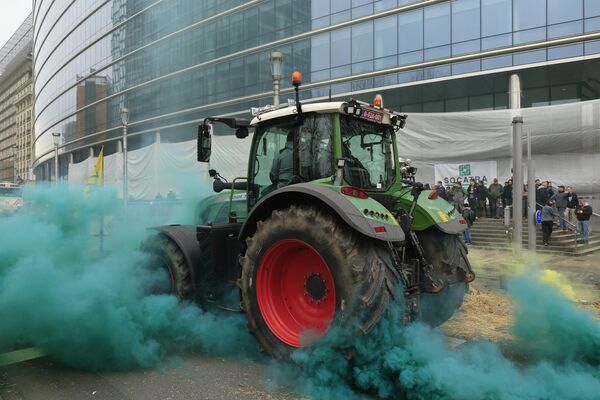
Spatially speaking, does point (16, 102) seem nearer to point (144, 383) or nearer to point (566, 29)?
point (566, 29)

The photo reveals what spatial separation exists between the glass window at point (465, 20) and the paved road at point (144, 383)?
776 inches

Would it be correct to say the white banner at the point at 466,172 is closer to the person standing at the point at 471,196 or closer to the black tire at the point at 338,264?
the person standing at the point at 471,196

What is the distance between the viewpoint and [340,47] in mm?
24172

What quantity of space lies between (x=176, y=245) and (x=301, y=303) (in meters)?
1.68

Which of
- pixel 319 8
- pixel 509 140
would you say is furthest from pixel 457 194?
pixel 319 8

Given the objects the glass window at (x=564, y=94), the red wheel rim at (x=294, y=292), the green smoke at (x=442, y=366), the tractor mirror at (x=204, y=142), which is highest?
the glass window at (x=564, y=94)

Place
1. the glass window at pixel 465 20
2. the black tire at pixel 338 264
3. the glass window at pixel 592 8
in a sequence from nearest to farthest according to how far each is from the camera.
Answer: the black tire at pixel 338 264 < the glass window at pixel 592 8 < the glass window at pixel 465 20

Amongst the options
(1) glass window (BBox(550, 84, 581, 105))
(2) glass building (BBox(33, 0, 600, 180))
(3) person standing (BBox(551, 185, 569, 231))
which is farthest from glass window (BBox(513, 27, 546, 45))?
(3) person standing (BBox(551, 185, 569, 231))

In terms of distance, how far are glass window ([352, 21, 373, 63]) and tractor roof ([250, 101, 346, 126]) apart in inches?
783

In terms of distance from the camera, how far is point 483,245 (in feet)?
45.6

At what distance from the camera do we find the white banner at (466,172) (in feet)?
49.6

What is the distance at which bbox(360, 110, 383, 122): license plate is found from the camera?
4.30 m

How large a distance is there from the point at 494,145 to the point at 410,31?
9459 mm

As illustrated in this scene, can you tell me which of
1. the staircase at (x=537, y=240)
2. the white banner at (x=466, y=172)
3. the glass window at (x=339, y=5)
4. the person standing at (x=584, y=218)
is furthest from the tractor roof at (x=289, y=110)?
the glass window at (x=339, y=5)
